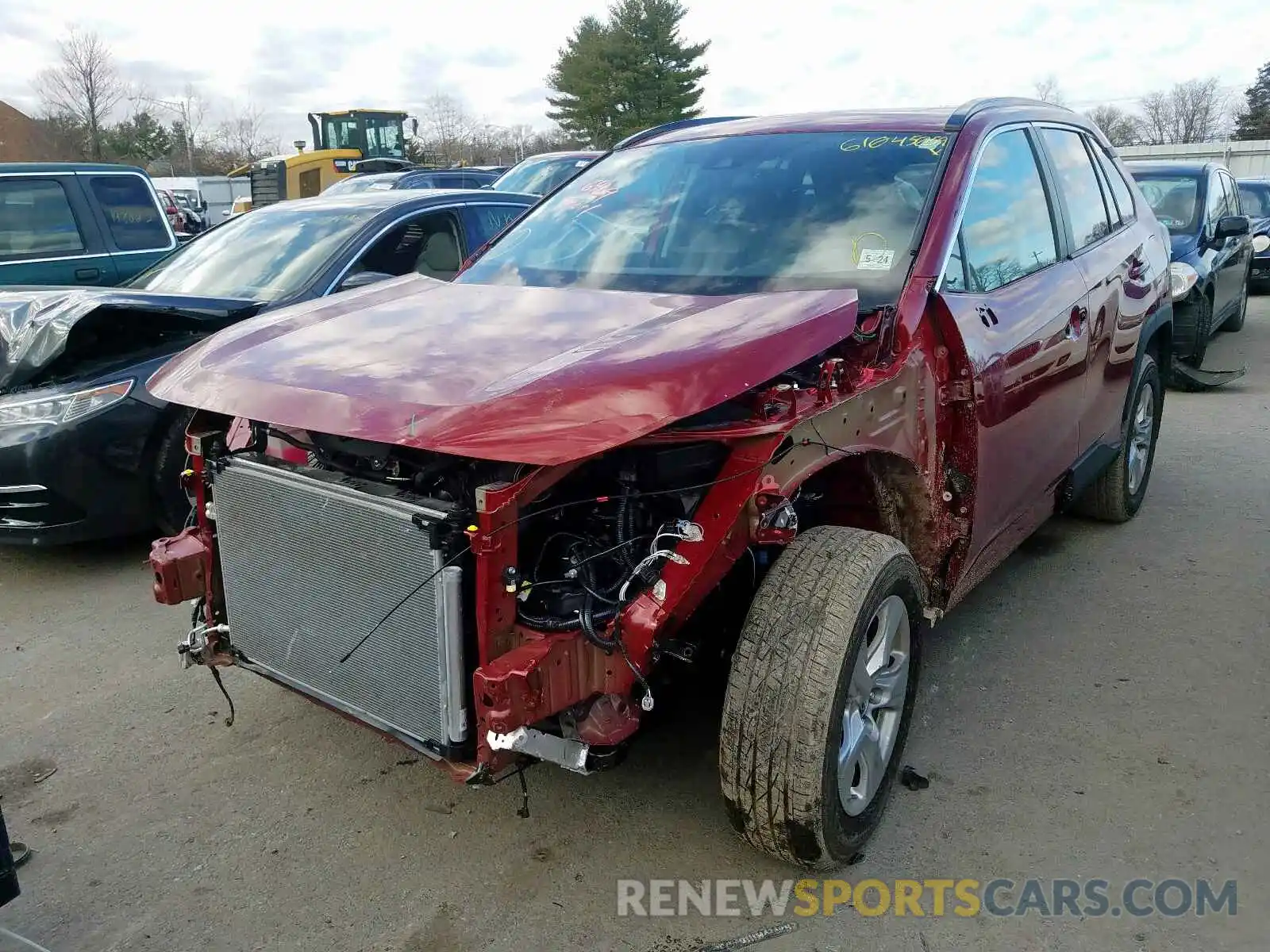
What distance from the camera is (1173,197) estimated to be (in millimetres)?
9445

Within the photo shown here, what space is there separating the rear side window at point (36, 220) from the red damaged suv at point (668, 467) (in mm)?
5730

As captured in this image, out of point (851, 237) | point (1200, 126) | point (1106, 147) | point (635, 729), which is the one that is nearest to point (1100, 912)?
point (635, 729)

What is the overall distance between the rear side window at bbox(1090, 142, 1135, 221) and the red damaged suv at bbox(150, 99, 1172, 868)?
127 centimetres

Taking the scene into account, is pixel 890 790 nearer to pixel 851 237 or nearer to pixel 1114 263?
pixel 851 237

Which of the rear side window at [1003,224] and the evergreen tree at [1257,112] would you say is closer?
the rear side window at [1003,224]

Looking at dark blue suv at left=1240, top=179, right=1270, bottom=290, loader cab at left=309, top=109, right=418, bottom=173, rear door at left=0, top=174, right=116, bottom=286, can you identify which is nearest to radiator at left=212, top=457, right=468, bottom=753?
rear door at left=0, top=174, right=116, bottom=286

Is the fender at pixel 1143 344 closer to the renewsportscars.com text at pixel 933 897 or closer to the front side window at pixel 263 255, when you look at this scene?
the renewsportscars.com text at pixel 933 897

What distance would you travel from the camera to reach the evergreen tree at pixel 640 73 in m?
46.9

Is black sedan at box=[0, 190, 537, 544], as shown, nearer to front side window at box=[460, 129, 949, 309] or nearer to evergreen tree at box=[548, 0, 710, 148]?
front side window at box=[460, 129, 949, 309]

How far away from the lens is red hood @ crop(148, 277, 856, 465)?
2.11 meters

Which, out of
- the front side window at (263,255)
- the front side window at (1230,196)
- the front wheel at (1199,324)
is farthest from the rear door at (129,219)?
the front side window at (1230,196)

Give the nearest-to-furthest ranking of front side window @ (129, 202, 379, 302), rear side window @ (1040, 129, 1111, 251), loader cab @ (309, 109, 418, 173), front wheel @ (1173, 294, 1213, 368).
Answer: rear side window @ (1040, 129, 1111, 251) < front side window @ (129, 202, 379, 302) < front wheel @ (1173, 294, 1213, 368) < loader cab @ (309, 109, 418, 173)

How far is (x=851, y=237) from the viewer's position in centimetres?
317

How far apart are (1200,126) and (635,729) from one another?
82.5 m
